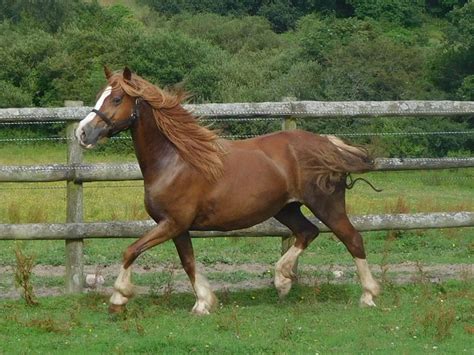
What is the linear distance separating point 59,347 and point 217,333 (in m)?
1.21

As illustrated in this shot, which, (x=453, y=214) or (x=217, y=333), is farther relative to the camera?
(x=453, y=214)

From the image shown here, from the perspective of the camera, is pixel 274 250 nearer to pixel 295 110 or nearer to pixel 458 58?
pixel 295 110

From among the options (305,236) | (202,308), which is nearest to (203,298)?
(202,308)

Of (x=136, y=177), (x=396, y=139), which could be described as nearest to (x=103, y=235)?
(x=136, y=177)

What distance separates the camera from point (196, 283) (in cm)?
891

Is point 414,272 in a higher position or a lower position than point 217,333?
lower

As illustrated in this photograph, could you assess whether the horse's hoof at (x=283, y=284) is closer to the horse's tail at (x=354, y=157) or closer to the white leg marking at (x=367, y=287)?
the white leg marking at (x=367, y=287)

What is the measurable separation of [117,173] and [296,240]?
5.74 ft

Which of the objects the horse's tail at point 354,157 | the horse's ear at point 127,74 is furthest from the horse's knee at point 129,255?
the horse's tail at point 354,157

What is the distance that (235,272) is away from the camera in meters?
10.9

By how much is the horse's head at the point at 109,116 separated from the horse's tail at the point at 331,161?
1.56m

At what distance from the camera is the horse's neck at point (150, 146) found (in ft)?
29.0

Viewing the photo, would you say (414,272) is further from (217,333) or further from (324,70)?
(324,70)

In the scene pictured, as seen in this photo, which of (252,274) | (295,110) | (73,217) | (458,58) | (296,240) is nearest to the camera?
(296,240)
